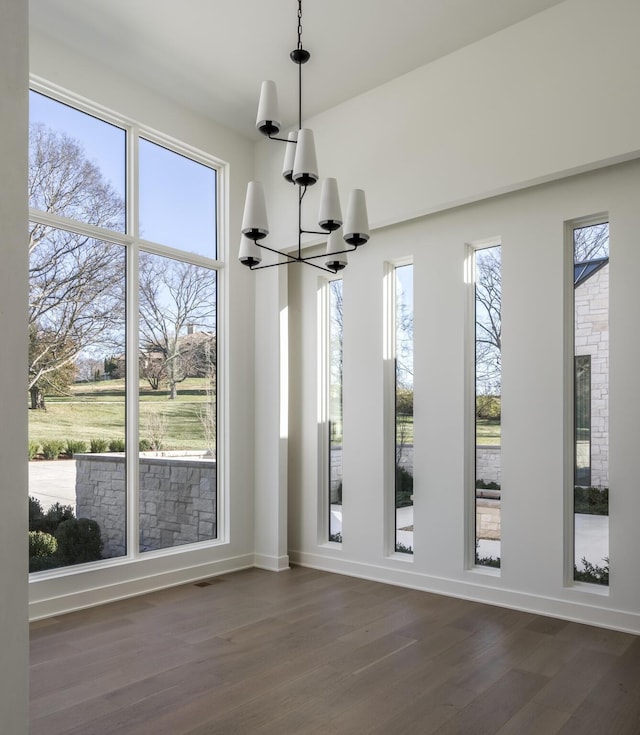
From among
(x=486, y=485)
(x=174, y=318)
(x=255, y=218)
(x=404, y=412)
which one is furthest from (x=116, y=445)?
(x=486, y=485)

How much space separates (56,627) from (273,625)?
4.34 ft

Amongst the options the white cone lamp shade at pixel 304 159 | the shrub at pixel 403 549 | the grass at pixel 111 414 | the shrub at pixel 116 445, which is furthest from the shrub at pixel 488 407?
the shrub at pixel 116 445

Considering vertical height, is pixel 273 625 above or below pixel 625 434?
below

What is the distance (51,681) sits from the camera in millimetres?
3025

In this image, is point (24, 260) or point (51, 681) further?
point (51, 681)

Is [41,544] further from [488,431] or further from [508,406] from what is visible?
[508,406]

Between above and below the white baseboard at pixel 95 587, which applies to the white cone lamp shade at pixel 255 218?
above

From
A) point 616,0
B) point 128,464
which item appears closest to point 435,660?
point 128,464

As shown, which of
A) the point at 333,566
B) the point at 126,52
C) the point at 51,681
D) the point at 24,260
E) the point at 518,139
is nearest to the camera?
the point at 24,260

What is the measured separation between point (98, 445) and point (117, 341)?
765 mm

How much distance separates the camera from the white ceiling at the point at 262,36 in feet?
12.9

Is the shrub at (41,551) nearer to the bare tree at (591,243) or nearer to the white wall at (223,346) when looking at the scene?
the white wall at (223,346)

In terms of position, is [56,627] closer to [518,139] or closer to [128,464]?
[128,464]

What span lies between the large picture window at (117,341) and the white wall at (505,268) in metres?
1.12
